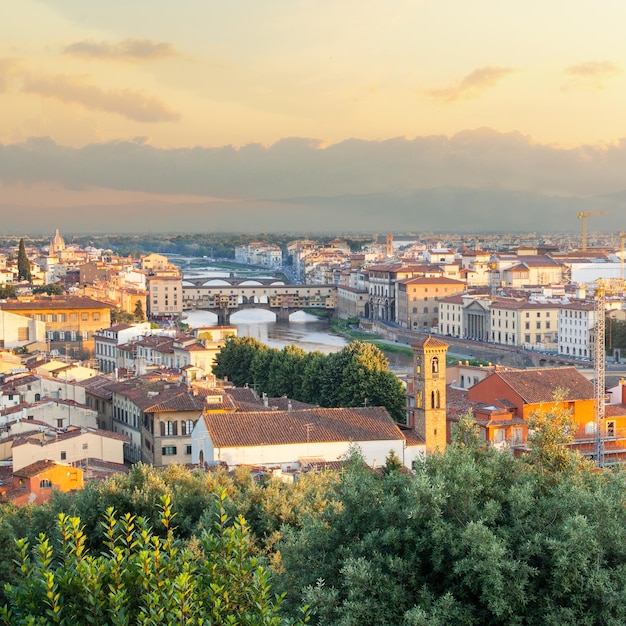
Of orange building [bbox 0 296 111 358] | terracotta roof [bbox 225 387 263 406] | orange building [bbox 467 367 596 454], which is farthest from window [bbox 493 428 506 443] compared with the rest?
orange building [bbox 0 296 111 358]

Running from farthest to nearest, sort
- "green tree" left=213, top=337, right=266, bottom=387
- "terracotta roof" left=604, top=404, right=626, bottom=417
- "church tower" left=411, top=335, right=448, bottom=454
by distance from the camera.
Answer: "green tree" left=213, top=337, right=266, bottom=387 → "terracotta roof" left=604, top=404, right=626, bottom=417 → "church tower" left=411, top=335, right=448, bottom=454

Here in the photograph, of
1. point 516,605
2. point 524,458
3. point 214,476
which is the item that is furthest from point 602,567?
point 214,476

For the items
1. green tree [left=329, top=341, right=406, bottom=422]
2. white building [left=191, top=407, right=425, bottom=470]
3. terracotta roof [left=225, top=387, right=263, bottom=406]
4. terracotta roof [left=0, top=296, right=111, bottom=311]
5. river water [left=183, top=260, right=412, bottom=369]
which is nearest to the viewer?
white building [left=191, top=407, right=425, bottom=470]

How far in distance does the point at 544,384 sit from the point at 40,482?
9141 millimetres

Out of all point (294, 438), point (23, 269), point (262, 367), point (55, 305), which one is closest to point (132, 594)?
point (294, 438)

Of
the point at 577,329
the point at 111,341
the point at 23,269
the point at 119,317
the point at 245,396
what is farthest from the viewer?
the point at 23,269

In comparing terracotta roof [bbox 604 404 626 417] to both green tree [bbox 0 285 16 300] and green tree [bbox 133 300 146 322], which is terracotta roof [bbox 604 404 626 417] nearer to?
green tree [bbox 133 300 146 322]

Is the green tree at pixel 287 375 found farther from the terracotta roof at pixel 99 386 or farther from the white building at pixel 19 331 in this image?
the white building at pixel 19 331

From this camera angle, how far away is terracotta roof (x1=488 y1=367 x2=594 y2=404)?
704 inches

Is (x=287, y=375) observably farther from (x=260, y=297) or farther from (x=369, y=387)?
(x=260, y=297)

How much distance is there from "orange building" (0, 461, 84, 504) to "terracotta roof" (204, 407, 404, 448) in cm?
191

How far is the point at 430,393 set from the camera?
16.0 metres

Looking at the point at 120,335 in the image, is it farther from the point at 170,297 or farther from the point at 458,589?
the point at 170,297

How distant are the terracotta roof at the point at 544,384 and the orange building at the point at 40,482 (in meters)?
7.94
